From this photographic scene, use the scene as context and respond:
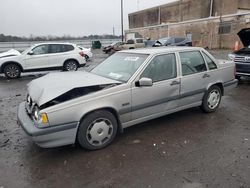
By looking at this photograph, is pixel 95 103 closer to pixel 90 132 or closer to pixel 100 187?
pixel 90 132

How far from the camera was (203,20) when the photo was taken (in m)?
27.9

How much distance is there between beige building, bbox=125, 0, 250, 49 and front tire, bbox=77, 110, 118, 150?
24.2m

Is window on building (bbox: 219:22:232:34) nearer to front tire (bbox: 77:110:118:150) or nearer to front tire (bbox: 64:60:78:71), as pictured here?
front tire (bbox: 64:60:78:71)

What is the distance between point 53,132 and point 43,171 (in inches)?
21.7

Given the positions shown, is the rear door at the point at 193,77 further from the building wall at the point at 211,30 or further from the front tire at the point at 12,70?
the building wall at the point at 211,30

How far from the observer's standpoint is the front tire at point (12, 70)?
9852 mm

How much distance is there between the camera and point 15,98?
671 cm

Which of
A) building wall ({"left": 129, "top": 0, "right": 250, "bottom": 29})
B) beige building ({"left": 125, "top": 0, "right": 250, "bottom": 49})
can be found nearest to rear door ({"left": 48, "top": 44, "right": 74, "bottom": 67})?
beige building ({"left": 125, "top": 0, "right": 250, "bottom": 49})

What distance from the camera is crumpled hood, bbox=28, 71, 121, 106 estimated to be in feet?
10.2

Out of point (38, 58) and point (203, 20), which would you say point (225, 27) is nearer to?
point (203, 20)

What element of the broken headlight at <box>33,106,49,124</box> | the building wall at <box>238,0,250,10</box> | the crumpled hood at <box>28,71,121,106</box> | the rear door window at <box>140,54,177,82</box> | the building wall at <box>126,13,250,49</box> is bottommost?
the broken headlight at <box>33,106,49,124</box>

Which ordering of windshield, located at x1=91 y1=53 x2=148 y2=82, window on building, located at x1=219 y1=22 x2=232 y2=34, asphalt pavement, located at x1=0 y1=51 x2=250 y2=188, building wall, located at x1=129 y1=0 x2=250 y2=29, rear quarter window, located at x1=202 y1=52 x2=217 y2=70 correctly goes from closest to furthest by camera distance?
1. asphalt pavement, located at x1=0 y1=51 x2=250 y2=188
2. windshield, located at x1=91 y1=53 x2=148 y2=82
3. rear quarter window, located at x1=202 y1=52 x2=217 y2=70
4. window on building, located at x1=219 y1=22 x2=232 y2=34
5. building wall, located at x1=129 y1=0 x2=250 y2=29

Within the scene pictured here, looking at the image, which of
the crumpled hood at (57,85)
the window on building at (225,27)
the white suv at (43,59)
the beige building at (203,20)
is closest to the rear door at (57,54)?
the white suv at (43,59)

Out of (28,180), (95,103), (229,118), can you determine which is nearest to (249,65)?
(229,118)
